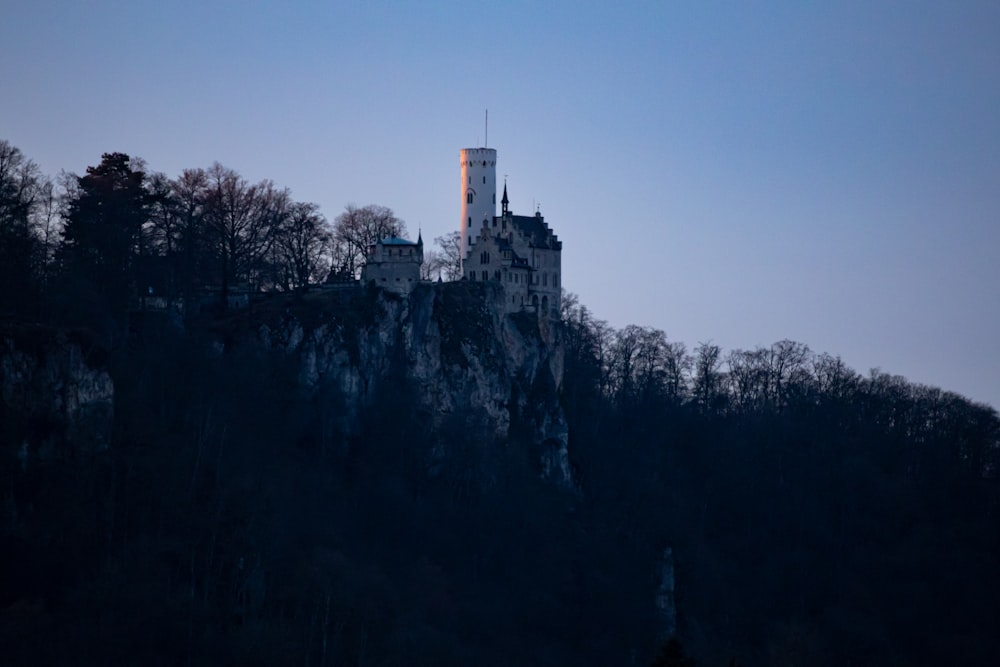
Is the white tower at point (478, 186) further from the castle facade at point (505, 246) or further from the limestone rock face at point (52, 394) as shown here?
the limestone rock face at point (52, 394)

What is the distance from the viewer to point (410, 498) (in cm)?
7944

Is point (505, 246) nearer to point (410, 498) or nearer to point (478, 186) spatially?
point (478, 186)

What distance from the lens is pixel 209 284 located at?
263ft

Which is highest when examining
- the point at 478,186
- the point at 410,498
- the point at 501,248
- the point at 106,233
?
the point at 478,186

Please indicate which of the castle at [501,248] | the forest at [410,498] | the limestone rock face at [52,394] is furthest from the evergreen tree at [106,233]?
the castle at [501,248]

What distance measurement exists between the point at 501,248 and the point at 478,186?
19.8 ft

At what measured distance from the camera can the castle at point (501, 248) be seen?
86000 mm

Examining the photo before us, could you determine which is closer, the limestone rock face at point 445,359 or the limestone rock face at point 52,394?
the limestone rock face at point 52,394

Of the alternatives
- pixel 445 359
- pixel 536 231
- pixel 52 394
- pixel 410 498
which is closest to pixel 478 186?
pixel 536 231

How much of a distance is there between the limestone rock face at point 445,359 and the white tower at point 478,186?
694 centimetres

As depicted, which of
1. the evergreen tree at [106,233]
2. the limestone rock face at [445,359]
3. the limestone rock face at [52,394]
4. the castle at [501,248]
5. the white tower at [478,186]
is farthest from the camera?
the white tower at [478,186]

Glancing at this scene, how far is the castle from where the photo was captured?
86.0m

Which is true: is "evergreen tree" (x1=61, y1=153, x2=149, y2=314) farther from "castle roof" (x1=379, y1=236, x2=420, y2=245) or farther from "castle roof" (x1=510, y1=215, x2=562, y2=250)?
"castle roof" (x1=510, y1=215, x2=562, y2=250)

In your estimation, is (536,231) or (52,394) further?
(536,231)
